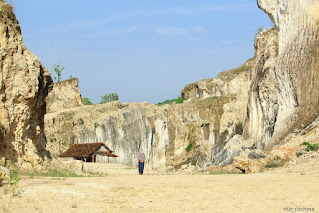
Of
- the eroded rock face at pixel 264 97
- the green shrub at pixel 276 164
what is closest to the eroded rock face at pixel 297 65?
the eroded rock face at pixel 264 97

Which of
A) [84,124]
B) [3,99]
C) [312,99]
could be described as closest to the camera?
[3,99]

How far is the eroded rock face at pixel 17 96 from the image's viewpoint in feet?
44.0

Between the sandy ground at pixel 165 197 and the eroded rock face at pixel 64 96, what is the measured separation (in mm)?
38201

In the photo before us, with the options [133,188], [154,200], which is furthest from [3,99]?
[154,200]

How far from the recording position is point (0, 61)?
13.6 m

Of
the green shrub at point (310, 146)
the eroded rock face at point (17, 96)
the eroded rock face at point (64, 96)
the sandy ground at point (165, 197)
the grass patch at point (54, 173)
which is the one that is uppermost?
the eroded rock face at point (64, 96)

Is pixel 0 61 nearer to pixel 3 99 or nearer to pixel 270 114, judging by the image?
pixel 3 99

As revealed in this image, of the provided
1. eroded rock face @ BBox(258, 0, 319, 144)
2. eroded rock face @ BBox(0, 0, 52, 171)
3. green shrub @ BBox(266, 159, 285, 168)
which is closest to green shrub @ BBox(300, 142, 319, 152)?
green shrub @ BBox(266, 159, 285, 168)

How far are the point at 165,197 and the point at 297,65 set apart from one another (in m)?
12.5

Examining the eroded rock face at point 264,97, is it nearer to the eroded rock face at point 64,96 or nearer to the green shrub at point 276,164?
the green shrub at point 276,164

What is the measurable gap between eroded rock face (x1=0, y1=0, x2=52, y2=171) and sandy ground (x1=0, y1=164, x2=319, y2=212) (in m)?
2.92

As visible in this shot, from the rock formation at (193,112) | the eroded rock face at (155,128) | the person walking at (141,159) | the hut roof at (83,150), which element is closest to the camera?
the rock formation at (193,112)

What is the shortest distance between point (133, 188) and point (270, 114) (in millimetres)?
14245

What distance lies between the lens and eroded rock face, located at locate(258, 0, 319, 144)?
19328 mm
